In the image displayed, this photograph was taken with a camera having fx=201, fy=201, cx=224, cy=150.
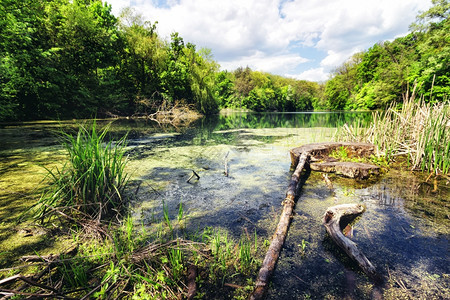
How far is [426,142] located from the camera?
3.83m

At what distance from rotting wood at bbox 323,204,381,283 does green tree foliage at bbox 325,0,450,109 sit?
7.72 ft

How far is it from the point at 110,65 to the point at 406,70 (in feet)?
110

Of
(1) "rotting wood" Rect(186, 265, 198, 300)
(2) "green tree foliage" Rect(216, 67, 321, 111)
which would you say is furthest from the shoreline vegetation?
(2) "green tree foliage" Rect(216, 67, 321, 111)

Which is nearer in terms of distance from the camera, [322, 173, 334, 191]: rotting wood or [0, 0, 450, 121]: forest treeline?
[322, 173, 334, 191]: rotting wood

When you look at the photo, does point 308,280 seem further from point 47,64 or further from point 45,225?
point 47,64

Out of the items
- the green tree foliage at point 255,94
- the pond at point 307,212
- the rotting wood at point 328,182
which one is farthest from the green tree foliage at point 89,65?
the green tree foliage at point 255,94

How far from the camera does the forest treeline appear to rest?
11453mm

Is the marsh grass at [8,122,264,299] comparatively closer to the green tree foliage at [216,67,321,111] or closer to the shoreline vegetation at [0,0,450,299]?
the shoreline vegetation at [0,0,450,299]

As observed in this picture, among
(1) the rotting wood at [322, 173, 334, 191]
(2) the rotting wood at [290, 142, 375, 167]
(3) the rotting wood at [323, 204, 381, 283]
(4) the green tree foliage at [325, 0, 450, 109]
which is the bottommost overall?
(1) the rotting wood at [322, 173, 334, 191]

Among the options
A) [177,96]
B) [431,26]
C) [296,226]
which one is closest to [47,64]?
[177,96]

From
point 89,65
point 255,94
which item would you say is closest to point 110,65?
point 89,65

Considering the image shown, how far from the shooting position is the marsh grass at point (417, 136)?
12.3ft

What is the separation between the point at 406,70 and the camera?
23.2 meters

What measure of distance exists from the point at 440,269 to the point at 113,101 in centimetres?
2510
